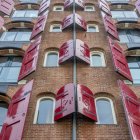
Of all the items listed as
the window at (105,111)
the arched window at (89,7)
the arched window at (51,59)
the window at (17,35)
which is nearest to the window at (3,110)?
the arched window at (51,59)

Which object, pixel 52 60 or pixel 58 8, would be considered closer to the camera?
pixel 52 60

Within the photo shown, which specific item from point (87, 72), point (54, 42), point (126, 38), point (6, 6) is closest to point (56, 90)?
point (87, 72)

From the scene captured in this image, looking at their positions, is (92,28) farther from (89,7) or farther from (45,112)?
(45,112)

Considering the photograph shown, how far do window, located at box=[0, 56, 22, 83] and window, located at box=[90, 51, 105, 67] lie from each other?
134 inches

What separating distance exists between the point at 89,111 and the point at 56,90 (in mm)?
1989

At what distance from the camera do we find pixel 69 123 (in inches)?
396

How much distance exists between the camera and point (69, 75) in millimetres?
12398

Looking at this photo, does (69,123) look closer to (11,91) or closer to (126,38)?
(11,91)

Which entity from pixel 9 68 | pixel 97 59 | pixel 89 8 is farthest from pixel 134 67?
pixel 89 8

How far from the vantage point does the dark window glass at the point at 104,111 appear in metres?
10.5

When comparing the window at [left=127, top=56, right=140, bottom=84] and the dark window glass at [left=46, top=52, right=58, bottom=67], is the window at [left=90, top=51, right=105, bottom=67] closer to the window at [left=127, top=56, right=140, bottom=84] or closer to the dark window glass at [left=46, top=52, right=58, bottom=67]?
the window at [left=127, top=56, right=140, bottom=84]

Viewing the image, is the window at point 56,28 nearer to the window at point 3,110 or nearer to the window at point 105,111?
the window at point 3,110

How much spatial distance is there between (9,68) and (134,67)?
5.78m

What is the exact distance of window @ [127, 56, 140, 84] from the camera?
13576mm
